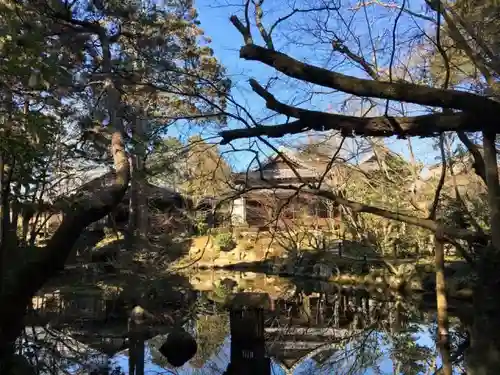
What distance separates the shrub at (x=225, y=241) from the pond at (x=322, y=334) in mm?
5947

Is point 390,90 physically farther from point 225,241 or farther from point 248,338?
point 225,241

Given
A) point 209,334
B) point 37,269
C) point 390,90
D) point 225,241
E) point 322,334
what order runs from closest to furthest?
point 390,90
point 37,269
point 209,334
point 322,334
point 225,241

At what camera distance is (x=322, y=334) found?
8.32m

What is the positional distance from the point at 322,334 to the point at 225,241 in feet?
35.9

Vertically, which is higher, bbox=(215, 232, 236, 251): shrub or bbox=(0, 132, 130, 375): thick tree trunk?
bbox=(215, 232, 236, 251): shrub

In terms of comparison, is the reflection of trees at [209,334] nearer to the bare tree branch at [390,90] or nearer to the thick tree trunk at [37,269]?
the thick tree trunk at [37,269]

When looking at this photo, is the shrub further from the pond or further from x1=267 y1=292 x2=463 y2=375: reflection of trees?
x1=267 y1=292 x2=463 y2=375: reflection of trees

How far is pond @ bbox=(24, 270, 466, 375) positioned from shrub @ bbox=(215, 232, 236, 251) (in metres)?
5.95

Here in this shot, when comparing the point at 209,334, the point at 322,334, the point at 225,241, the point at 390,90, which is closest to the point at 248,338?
the point at 209,334

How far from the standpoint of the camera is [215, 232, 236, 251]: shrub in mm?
19031

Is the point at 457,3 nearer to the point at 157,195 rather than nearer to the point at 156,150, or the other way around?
the point at 156,150

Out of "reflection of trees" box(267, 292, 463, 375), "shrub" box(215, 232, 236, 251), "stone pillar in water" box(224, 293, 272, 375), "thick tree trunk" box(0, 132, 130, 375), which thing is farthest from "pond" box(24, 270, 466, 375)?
"shrub" box(215, 232, 236, 251)

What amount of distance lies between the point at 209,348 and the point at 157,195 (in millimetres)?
12800

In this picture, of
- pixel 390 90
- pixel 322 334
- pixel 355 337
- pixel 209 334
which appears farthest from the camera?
pixel 322 334
